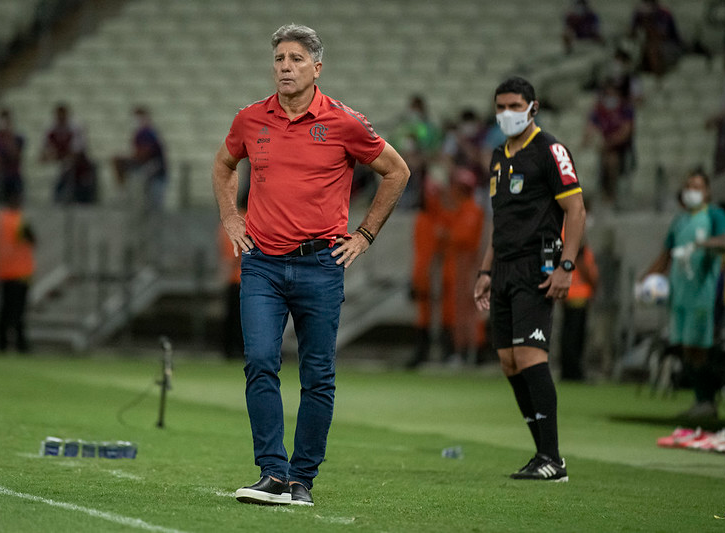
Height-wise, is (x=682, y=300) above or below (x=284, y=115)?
below

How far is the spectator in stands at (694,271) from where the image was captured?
1182 cm

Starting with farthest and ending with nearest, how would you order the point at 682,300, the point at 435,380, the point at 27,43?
the point at 27,43
the point at 435,380
the point at 682,300

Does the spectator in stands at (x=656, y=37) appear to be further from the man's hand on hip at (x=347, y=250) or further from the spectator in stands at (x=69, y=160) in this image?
the man's hand on hip at (x=347, y=250)

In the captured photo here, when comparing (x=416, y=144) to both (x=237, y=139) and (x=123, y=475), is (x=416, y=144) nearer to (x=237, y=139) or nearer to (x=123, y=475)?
(x=123, y=475)

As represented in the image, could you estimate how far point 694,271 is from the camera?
39.6 feet

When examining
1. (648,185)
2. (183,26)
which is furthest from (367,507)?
(183,26)

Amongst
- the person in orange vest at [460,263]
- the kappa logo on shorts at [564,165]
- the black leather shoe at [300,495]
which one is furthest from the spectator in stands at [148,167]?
the black leather shoe at [300,495]

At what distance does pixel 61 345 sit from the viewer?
68.4ft

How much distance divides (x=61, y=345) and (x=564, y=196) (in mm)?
14033

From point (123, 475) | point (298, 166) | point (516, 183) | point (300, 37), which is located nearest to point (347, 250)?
point (298, 166)

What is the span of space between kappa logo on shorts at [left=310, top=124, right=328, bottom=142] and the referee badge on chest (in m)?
1.84

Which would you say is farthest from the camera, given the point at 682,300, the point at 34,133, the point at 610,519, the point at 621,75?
the point at 34,133

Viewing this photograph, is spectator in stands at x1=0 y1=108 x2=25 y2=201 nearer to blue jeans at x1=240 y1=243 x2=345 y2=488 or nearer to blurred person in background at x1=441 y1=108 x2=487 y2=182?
blurred person in background at x1=441 y1=108 x2=487 y2=182

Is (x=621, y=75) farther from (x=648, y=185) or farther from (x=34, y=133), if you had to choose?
(x=34, y=133)
